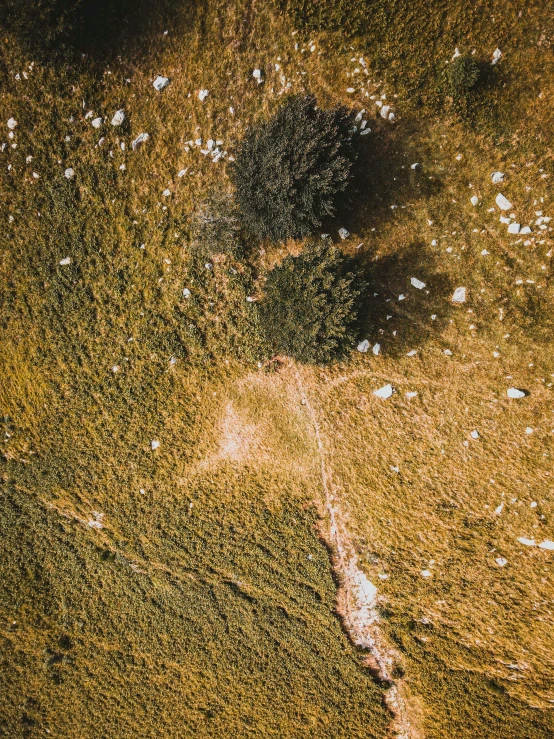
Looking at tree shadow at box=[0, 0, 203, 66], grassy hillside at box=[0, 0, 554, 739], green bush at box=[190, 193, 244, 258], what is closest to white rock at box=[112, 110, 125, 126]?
grassy hillside at box=[0, 0, 554, 739]

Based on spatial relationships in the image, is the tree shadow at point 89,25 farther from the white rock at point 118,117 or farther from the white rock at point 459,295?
the white rock at point 459,295

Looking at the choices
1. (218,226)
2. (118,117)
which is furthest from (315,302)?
(118,117)

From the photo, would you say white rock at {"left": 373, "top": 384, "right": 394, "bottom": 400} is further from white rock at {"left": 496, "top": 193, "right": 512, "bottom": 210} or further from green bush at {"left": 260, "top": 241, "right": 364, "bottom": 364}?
white rock at {"left": 496, "top": 193, "right": 512, "bottom": 210}

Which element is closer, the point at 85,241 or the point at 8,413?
the point at 85,241

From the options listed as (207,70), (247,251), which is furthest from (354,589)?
(207,70)

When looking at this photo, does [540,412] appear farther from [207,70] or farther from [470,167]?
[207,70]
